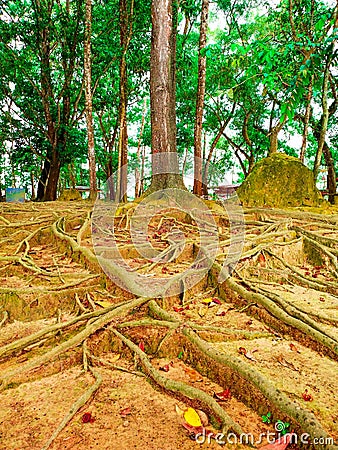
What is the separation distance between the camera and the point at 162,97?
5539mm

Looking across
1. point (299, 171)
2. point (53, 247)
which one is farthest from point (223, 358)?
point (299, 171)

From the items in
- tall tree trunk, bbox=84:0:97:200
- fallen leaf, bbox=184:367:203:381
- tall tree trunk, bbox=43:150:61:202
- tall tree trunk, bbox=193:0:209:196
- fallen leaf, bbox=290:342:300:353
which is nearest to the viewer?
fallen leaf, bbox=184:367:203:381

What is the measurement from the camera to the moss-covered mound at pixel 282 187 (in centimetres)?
645

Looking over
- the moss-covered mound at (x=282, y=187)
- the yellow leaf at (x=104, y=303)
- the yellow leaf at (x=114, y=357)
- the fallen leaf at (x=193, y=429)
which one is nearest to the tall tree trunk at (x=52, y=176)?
the moss-covered mound at (x=282, y=187)

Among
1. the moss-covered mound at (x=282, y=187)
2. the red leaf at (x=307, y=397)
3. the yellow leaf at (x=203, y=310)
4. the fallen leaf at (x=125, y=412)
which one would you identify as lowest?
the fallen leaf at (x=125, y=412)

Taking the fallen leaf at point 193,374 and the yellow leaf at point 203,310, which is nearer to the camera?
the fallen leaf at point 193,374

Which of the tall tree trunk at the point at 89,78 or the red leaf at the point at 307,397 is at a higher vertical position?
the tall tree trunk at the point at 89,78

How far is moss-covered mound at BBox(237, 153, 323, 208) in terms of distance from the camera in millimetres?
6445

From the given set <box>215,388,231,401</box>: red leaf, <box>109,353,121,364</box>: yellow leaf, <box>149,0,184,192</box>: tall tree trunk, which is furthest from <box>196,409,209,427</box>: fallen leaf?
<box>149,0,184,192</box>: tall tree trunk

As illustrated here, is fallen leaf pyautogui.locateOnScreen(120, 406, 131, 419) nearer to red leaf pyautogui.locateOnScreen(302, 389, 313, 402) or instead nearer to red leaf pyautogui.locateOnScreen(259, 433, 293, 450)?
red leaf pyautogui.locateOnScreen(259, 433, 293, 450)

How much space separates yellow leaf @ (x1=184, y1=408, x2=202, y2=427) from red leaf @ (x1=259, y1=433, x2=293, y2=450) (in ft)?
0.99

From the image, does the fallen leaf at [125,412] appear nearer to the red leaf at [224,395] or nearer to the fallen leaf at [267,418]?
the red leaf at [224,395]

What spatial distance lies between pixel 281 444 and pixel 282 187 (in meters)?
5.52

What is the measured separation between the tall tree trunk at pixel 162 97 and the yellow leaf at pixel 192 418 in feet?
13.3
